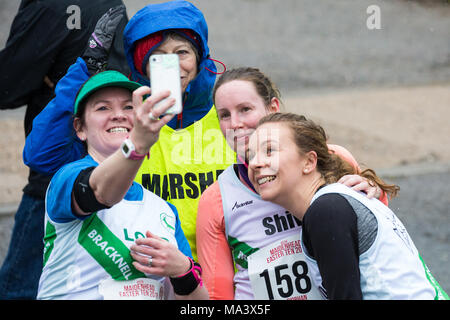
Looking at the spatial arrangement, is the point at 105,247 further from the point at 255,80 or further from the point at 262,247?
the point at 255,80

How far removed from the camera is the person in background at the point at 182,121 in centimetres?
280

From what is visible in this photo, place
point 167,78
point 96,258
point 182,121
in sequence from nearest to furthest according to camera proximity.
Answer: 1. point 167,78
2. point 96,258
3. point 182,121

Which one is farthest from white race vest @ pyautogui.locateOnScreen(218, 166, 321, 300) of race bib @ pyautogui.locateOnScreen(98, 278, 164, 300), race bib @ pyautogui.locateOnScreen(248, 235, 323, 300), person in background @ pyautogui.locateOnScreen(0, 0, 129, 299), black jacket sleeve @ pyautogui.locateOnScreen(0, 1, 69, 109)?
black jacket sleeve @ pyautogui.locateOnScreen(0, 1, 69, 109)

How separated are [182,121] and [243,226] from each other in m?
0.63

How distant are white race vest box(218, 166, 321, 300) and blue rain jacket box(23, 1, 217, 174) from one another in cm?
47

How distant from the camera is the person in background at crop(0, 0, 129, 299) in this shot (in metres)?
3.49

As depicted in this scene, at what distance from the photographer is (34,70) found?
354 centimetres

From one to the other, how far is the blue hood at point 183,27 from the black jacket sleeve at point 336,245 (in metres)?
0.97

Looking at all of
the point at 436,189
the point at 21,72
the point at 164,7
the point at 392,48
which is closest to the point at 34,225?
the point at 21,72

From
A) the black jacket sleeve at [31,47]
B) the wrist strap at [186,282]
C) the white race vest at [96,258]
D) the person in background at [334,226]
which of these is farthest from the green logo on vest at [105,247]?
the black jacket sleeve at [31,47]

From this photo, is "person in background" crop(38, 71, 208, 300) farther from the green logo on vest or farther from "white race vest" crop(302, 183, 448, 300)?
"white race vest" crop(302, 183, 448, 300)

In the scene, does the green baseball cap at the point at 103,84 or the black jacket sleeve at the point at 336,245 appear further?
the green baseball cap at the point at 103,84

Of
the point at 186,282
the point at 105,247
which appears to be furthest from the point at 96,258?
the point at 186,282

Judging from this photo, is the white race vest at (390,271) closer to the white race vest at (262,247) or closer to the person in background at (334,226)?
the person in background at (334,226)
